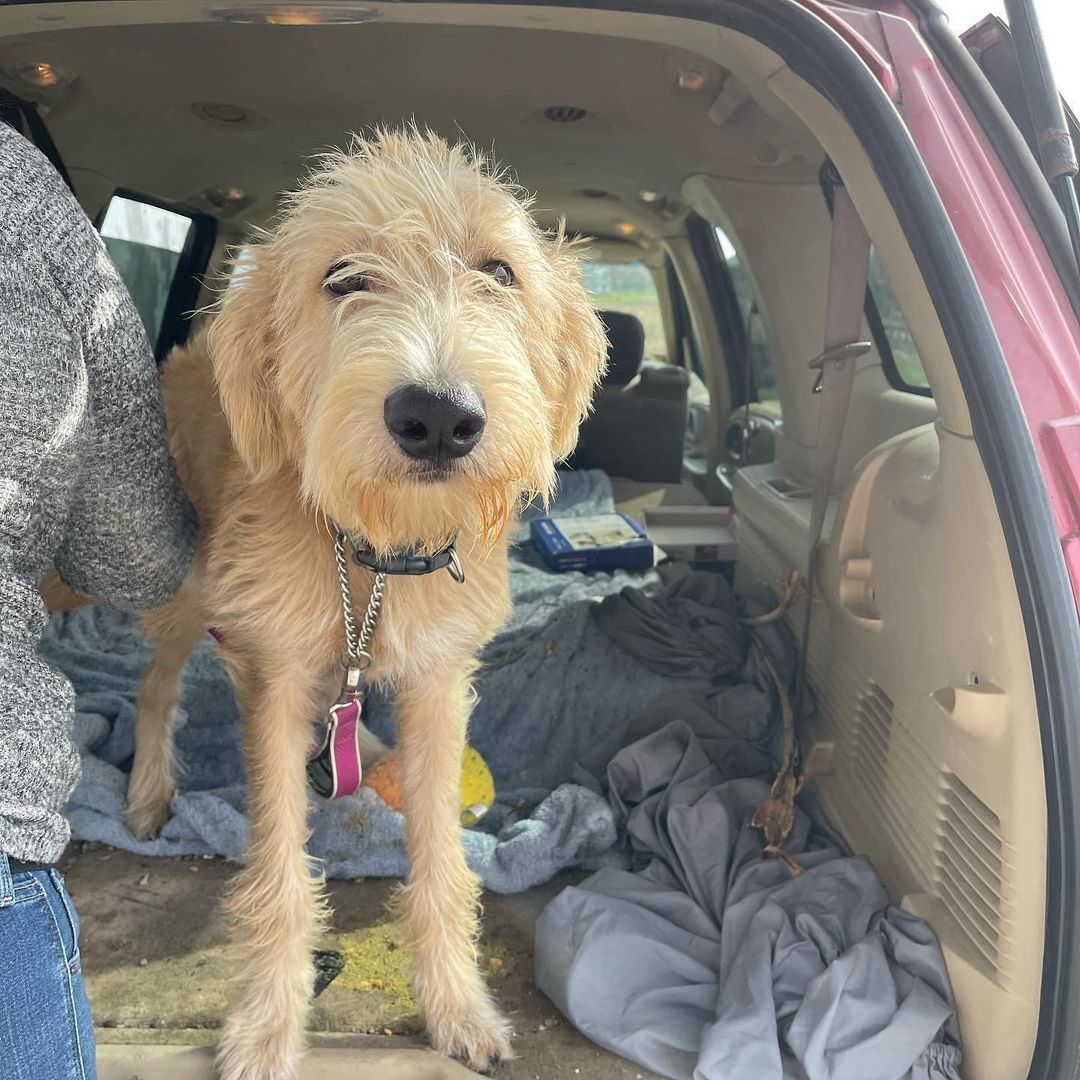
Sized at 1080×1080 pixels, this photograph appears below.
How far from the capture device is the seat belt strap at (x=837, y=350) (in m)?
2.47

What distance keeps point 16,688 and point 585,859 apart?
168 centimetres

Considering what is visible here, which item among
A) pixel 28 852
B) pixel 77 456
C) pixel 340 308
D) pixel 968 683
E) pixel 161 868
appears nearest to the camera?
pixel 28 852

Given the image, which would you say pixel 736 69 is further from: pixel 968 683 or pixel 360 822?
pixel 360 822

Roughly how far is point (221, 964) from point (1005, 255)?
7.35 ft

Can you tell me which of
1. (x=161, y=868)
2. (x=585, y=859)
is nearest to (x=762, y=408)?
(x=585, y=859)

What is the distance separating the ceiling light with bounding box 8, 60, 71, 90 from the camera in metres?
2.74

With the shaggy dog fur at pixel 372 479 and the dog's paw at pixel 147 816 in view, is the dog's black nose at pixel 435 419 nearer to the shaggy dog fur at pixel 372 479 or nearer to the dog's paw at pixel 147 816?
the shaggy dog fur at pixel 372 479

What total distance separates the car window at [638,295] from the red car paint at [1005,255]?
441 cm

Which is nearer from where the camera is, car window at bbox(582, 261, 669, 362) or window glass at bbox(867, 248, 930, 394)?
window glass at bbox(867, 248, 930, 394)

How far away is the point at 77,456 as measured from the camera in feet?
4.50

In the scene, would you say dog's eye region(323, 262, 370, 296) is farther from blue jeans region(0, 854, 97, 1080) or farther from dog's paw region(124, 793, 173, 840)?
dog's paw region(124, 793, 173, 840)

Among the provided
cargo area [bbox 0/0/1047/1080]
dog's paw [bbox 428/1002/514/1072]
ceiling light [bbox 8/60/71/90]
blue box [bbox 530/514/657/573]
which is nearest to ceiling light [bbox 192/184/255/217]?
cargo area [bbox 0/0/1047/1080]

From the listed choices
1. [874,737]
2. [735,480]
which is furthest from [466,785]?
[735,480]

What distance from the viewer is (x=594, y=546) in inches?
179
